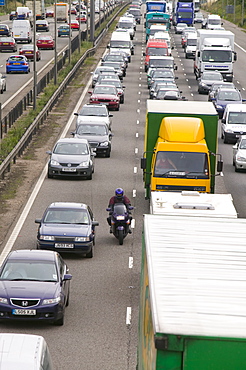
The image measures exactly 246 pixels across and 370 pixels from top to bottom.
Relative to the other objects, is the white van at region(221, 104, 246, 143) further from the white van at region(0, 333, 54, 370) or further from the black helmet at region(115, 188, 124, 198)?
the white van at region(0, 333, 54, 370)

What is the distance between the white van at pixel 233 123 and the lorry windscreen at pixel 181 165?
50.8 feet

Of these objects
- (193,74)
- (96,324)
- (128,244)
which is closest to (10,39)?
(193,74)

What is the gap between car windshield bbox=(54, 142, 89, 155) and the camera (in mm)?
32906

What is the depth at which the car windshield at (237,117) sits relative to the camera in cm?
4135

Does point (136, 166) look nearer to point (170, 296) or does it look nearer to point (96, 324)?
point (96, 324)

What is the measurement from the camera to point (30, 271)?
17328 millimetres

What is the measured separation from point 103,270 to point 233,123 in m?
21.5

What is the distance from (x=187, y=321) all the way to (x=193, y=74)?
66.0 metres

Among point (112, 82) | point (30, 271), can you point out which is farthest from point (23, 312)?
point (112, 82)

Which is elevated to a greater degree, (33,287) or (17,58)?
(33,287)

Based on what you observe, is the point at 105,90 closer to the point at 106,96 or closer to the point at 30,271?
the point at 106,96

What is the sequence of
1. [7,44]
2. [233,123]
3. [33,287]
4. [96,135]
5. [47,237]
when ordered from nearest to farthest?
1. [33,287]
2. [47,237]
3. [96,135]
4. [233,123]
5. [7,44]

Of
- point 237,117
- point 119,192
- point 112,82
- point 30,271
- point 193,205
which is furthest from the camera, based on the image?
point 112,82

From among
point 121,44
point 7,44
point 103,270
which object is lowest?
point 7,44
